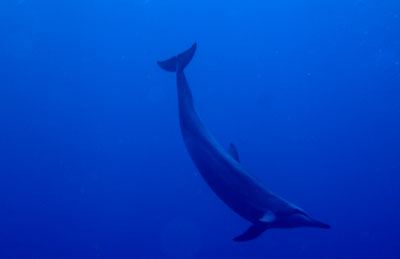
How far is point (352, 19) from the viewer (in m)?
29.2

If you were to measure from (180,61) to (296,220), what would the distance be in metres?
3.01

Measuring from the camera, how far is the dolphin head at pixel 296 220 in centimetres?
522

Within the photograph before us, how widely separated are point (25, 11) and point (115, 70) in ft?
22.6

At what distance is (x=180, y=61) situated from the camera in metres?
6.46

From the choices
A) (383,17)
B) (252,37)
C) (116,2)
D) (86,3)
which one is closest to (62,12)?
(86,3)

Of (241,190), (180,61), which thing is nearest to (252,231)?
(241,190)

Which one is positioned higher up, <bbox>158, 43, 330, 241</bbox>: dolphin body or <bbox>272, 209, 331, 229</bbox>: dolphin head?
<bbox>158, 43, 330, 241</bbox>: dolphin body

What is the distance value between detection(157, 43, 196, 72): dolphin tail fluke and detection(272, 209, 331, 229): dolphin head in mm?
2723

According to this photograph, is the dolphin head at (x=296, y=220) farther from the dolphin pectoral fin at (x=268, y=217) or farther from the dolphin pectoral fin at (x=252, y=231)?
the dolphin pectoral fin at (x=252, y=231)

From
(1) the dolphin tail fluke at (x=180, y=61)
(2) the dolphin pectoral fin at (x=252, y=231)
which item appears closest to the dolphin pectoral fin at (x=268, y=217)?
(2) the dolphin pectoral fin at (x=252, y=231)

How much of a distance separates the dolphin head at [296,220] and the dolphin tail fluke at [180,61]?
8.93 ft

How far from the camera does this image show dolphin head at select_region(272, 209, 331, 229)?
5219mm

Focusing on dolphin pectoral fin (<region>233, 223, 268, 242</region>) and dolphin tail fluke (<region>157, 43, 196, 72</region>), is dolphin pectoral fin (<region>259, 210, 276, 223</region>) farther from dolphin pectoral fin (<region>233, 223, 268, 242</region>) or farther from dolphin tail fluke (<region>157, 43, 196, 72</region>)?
dolphin tail fluke (<region>157, 43, 196, 72</region>)

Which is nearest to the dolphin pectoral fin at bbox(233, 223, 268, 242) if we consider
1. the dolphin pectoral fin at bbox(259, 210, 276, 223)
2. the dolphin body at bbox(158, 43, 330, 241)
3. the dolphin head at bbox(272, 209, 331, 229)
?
the dolphin body at bbox(158, 43, 330, 241)
